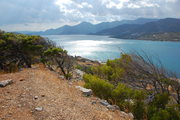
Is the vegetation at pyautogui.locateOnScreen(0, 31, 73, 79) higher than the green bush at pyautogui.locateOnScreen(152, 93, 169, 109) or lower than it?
higher

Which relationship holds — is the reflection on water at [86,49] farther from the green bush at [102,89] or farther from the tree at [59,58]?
the green bush at [102,89]

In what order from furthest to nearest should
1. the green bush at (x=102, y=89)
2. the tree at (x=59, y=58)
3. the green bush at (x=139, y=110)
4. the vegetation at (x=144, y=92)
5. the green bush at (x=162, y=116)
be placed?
1. the tree at (x=59, y=58)
2. the green bush at (x=102, y=89)
3. the green bush at (x=139, y=110)
4. the vegetation at (x=144, y=92)
5. the green bush at (x=162, y=116)

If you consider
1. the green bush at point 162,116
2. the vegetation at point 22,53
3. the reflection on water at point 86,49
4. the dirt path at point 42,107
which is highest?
the vegetation at point 22,53

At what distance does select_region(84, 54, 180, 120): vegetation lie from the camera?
6.33 m

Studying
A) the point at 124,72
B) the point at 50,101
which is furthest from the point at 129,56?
the point at 50,101

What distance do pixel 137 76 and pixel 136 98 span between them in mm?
1685

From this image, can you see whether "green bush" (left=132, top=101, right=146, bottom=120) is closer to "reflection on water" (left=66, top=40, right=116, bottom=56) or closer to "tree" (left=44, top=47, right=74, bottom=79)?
"tree" (left=44, top=47, right=74, bottom=79)

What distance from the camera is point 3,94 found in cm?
647

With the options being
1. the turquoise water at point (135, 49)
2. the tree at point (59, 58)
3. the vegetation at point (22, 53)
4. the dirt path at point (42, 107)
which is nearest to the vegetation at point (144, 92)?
the dirt path at point (42, 107)

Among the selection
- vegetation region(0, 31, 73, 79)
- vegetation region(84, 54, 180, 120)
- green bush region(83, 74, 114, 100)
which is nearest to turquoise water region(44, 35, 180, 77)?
vegetation region(84, 54, 180, 120)

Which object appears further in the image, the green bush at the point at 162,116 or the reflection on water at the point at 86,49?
the reflection on water at the point at 86,49

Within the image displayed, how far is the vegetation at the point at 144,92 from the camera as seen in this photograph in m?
6.33

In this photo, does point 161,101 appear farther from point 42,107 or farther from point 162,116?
point 42,107

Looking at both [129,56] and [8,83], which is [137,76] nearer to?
[129,56]
